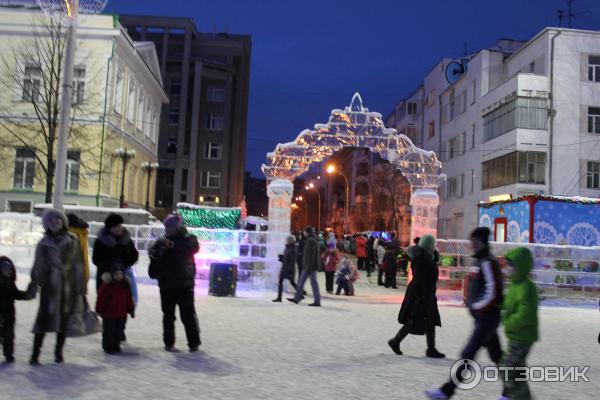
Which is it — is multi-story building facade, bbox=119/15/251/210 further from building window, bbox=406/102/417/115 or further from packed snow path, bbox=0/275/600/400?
packed snow path, bbox=0/275/600/400

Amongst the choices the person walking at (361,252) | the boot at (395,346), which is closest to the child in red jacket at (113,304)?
the boot at (395,346)

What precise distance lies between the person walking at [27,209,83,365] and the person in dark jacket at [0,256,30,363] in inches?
10.0

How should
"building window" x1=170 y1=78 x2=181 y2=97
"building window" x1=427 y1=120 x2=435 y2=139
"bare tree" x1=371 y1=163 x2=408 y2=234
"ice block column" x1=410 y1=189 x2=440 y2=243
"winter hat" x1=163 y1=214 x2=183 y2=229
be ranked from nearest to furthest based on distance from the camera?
"winter hat" x1=163 y1=214 x2=183 y2=229 → "ice block column" x1=410 y1=189 x2=440 y2=243 → "building window" x1=427 y1=120 x2=435 y2=139 → "bare tree" x1=371 y1=163 x2=408 y2=234 → "building window" x1=170 y1=78 x2=181 y2=97

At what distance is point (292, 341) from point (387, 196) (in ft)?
170

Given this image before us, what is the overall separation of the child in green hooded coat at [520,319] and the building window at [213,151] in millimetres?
61130

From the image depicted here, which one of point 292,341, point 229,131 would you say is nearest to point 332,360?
point 292,341

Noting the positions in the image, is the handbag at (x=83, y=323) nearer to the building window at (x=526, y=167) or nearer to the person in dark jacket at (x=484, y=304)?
the person in dark jacket at (x=484, y=304)

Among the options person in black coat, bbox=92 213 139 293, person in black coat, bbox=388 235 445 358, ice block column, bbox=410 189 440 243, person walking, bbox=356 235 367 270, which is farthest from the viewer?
person walking, bbox=356 235 367 270

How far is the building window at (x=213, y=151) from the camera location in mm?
65500

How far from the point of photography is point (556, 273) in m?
18.5

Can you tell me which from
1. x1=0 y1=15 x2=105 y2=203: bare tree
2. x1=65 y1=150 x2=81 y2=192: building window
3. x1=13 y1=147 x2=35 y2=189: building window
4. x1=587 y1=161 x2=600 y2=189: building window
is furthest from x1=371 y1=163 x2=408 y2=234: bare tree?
x1=13 y1=147 x2=35 y2=189: building window

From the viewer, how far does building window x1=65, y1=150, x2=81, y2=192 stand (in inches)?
1265

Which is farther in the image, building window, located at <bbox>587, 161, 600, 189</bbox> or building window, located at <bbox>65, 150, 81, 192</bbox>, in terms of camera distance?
building window, located at <bbox>587, 161, 600, 189</bbox>

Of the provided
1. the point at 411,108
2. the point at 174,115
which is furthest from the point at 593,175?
the point at 174,115
